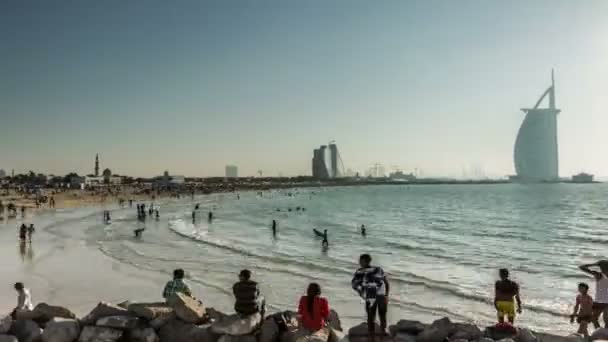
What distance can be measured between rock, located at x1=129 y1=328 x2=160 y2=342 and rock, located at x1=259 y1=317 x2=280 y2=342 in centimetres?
204

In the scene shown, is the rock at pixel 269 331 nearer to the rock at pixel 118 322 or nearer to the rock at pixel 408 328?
the rock at pixel 408 328

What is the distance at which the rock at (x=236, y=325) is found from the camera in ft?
29.6

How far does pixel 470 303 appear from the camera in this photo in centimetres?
1786

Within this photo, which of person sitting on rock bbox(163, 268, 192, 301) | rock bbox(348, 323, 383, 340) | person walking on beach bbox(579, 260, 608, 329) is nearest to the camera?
rock bbox(348, 323, 383, 340)

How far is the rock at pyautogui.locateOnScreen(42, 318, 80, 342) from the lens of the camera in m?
9.37

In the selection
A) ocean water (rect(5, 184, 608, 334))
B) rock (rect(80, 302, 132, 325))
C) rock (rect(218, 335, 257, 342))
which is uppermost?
rock (rect(80, 302, 132, 325))

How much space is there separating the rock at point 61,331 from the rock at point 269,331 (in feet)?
11.5

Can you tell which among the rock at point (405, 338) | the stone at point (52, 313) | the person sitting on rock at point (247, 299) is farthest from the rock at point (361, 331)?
the stone at point (52, 313)

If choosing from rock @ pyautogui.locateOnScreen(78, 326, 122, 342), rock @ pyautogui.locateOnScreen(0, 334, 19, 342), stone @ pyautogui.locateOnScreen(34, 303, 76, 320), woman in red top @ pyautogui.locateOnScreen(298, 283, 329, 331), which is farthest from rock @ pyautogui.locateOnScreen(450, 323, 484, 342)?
rock @ pyautogui.locateOnScreen(0, 334, 19, 342)

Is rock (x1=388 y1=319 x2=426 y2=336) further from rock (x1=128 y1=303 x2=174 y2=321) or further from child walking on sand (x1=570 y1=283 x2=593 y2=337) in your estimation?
rock (x1=128 y1=303 x2=174 y2=321)

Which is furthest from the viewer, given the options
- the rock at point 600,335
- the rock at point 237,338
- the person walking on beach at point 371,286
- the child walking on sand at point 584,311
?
the child walking on sand at point 584,311

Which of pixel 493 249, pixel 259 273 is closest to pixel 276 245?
pixel 259 273

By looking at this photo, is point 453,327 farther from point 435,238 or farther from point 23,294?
point 435,238

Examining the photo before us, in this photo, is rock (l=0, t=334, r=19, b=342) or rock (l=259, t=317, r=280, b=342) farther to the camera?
rock (l=0, t=334, r=19, b=342)
